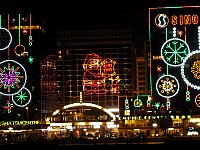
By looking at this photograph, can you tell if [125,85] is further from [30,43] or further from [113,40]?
[30,43]

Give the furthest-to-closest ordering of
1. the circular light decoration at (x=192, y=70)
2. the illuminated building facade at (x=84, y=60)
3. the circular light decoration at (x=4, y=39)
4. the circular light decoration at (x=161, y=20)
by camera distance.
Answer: the illuminated building facade at (x=84, y=60)
the circular light decoration at (x=4, y=39)
the circular light decoration at (x=161, y=20)
the circular light decoration at (x=192, y=70)

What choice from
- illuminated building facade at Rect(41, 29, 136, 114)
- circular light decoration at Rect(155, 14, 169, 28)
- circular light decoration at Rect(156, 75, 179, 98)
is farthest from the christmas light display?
illuminated building facade at Rect(41, 29, 136, 114)

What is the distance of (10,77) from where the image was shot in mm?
99938

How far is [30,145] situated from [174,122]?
143 feet

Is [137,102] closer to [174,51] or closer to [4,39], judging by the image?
[174,51]

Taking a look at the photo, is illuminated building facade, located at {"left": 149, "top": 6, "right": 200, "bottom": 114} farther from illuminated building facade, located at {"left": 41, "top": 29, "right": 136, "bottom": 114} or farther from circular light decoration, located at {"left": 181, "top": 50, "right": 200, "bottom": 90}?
illuminated building facade, located at {"left": 41, "top": 29, "right": 136, "bottom": 114}

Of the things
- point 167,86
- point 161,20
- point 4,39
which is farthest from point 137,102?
point 4,39

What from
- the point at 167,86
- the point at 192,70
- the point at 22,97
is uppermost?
the point at 192,70

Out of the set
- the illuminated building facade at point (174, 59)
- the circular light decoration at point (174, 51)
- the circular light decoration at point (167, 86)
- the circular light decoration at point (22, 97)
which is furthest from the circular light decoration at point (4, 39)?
the circular light decoration at point (174, 51)

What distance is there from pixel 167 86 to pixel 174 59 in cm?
443

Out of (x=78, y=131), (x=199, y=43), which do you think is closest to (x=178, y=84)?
(x=199, y=43)

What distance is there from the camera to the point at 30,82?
4724 inches

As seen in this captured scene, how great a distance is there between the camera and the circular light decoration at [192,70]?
9269 cm

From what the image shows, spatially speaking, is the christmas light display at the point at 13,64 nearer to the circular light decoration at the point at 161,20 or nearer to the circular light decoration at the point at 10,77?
the circular light decoration at the point at 10,77
